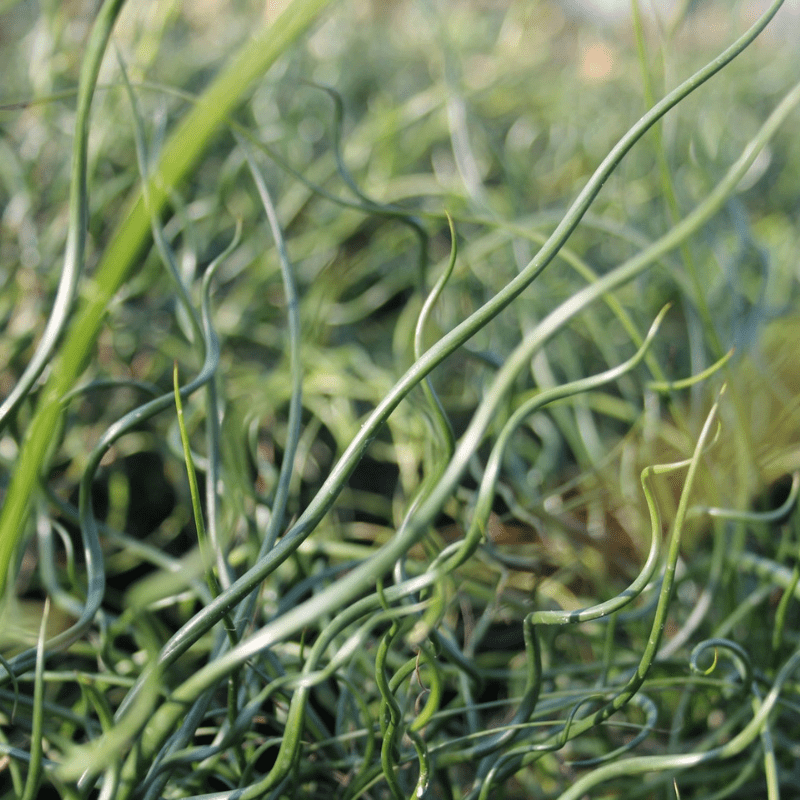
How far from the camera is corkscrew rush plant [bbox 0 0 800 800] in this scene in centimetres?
14

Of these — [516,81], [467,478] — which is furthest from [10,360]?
[516,81]

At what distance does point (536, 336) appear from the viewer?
0.37 feet

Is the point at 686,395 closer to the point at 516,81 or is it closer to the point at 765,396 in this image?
the point at 765,396

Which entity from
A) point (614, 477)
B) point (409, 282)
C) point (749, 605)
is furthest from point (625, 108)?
point (749, 605)

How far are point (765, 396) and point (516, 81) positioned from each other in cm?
41

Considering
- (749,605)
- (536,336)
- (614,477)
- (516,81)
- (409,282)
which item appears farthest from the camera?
(516,81)

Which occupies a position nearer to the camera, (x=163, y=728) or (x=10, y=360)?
(x=163, y=728)

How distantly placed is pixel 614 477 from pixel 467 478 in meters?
0.08

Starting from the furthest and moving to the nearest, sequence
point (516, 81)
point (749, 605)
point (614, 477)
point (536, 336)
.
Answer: point (516, 81) → point (614, 477) → point (749, 605) → point (536, 336)

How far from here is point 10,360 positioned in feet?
1.09

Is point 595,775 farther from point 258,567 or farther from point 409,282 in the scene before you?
point 409,282

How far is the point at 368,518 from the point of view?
0.40m

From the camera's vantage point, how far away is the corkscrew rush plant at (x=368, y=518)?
14 cm

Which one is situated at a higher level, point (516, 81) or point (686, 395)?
point (516, 81)
